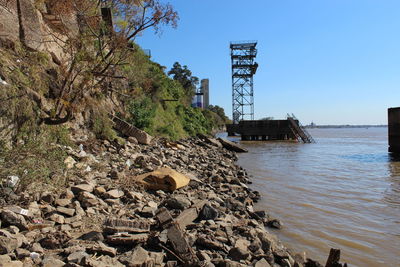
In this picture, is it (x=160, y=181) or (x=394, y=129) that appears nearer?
(x=160, y=181)

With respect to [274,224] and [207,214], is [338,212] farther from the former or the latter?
[207,214]

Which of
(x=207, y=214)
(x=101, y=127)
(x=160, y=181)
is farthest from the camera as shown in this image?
Answer: (x=101, y=127)

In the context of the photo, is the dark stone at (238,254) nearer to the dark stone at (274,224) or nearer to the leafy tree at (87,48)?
the dark stone at (274,224)

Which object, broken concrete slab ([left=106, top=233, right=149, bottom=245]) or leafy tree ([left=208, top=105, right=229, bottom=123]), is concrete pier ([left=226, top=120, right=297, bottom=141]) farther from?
leafy tree ([left=208, top=105, right=229, bottom=123])

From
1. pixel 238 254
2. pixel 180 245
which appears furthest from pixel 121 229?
pixel 238 254

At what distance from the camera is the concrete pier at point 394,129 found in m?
19.7

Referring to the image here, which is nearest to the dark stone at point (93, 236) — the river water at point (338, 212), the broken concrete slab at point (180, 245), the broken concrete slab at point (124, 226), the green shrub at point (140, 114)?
the broken concrete slab at point (124, 226)

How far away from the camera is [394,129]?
20.2m

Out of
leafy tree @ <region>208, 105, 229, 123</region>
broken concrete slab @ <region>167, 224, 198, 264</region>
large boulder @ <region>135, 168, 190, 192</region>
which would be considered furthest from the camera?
leafy tree @ <region>208, 105, 229, 123</region>

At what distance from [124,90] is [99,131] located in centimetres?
394

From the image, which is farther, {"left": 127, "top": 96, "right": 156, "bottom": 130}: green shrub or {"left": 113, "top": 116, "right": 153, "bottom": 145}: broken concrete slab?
{"left": 127, "top": 96, "right": 156, "bottom": 130}: green shrub

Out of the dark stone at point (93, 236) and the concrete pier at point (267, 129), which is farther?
the concrete pier at point (267, 129)

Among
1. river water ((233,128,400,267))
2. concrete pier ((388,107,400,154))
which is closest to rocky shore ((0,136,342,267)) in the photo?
river water ((233,128,400,267))

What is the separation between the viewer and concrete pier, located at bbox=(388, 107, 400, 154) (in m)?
19.7
